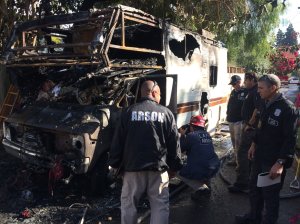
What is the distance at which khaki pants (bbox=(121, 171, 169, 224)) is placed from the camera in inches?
145

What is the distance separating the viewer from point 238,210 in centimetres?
506

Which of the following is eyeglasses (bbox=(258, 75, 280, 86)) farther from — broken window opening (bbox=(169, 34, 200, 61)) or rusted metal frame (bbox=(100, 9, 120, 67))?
broken window opening (bbox=(169, 34, 200, 61))

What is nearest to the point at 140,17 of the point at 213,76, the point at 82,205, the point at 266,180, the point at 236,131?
the point at 236,131

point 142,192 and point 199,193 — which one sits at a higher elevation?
point 142,192

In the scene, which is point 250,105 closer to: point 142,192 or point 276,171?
point 276,171

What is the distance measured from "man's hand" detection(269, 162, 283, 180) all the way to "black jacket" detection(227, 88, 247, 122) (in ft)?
9.95

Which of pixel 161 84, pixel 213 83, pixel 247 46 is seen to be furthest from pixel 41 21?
pixel 247 46

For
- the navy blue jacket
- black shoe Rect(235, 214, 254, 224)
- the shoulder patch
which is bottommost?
black shoe Rect(235, 214, 254, 224)

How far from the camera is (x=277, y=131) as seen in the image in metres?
3.92

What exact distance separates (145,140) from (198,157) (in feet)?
5.72

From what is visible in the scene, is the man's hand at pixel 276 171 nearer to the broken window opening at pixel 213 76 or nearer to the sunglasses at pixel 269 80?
the sunglasses at pixel 269 80

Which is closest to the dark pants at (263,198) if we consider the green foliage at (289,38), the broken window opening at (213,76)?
the green foliage at (289,38)

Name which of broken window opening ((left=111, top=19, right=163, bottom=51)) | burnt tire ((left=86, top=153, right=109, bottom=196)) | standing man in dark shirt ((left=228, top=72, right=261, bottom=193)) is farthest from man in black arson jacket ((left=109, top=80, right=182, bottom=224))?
broken window opening ((left=111, top=19, right=163, bottom=51))

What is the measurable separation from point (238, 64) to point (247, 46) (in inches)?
410
